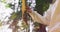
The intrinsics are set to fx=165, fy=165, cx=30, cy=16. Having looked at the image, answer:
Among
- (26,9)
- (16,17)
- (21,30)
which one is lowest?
(21,30)

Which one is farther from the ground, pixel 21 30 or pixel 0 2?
pixel 0 2

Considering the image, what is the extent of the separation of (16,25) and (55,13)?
1.42ft

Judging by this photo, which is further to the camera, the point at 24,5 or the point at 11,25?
the point at 11,25

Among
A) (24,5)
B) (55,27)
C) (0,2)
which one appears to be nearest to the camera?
(55,27)

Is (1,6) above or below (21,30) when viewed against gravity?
above

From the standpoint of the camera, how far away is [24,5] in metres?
1.09

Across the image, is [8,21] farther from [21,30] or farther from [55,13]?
[55,13]

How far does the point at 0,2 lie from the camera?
1.29 meters

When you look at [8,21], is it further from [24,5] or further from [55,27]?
[55,27]

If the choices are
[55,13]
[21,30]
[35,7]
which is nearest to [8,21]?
[21,30]

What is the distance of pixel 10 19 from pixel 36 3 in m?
0.25

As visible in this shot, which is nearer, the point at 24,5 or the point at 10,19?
the point at 24,5

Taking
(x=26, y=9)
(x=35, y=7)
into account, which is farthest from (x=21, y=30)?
(x=26, y=9)

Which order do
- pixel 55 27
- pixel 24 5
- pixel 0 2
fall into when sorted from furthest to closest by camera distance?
1. pixel 0 2
2. pixel 24 5
3. pixel 55 27
